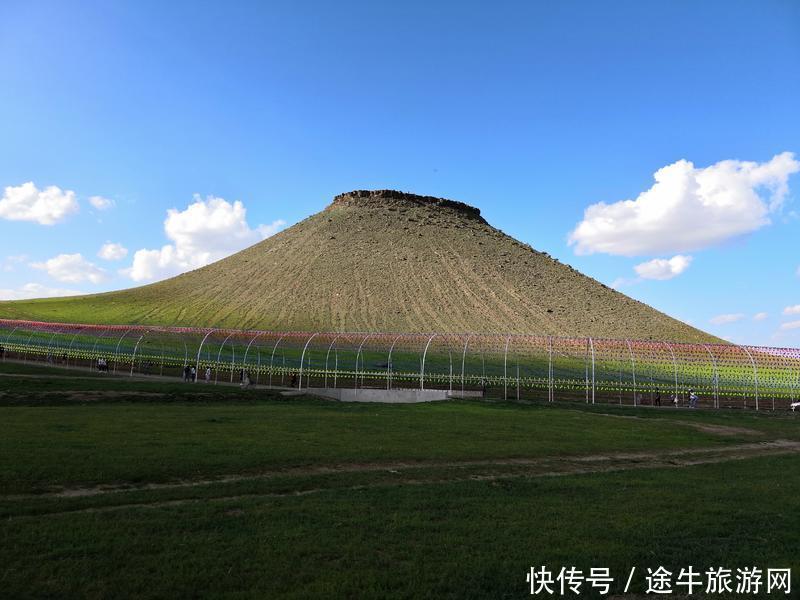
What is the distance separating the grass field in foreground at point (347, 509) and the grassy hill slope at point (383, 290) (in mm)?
74400

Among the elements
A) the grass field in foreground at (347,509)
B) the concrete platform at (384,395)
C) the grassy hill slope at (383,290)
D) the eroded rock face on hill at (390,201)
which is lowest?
the grass field in foreground at (347,509)

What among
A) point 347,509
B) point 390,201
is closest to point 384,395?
point 347,509

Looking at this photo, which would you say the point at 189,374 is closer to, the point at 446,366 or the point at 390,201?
the point at 446,366

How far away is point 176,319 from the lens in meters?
95.9

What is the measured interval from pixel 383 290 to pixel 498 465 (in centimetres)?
9111

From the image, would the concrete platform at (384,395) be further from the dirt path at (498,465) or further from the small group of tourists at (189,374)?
the dirt path at (498,465)

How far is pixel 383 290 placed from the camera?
10531cm

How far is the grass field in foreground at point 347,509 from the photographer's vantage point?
6668mm

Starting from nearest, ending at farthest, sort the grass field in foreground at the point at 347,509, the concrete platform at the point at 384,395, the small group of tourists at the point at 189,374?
the grass field in foreground at the point at 347,509 < the concrete platform at the point at 384,395 < the small group of tourists at the point at 189,374

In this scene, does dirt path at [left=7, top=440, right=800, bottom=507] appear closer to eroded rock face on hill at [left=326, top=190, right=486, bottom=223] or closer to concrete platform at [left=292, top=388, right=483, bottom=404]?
concrete platform at [left=292, top=388, right=483, bottom=404]

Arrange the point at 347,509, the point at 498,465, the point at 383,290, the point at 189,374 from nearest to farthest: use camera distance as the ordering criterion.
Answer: the point at 347,509 → the point at 498,465 → the point at 189,374 → the point at 383,290

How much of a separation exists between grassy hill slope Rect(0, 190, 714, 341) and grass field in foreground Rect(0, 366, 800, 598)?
74.4 metres

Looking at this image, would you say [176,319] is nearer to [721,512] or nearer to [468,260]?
[468,260]

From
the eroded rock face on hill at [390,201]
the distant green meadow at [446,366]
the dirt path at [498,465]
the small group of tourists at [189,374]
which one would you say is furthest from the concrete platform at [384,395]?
the eroded rock face on hill at [390,201]
